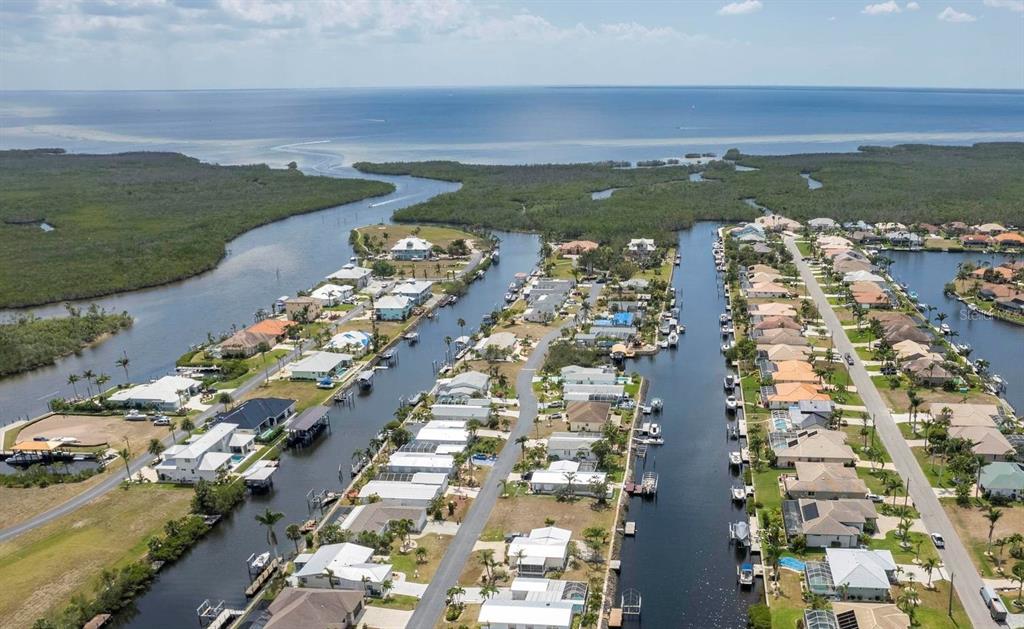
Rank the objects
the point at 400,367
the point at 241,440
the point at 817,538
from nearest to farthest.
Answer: the point at 817,538 → the point at 241,440 → the point at 400,367

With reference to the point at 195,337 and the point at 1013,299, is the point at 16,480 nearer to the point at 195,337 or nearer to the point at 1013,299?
the point at 195,337

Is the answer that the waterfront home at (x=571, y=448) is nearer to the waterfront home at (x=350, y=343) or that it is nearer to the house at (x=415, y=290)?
the waterfront home at (x=350, y=343)

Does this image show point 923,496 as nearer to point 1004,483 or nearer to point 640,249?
point 1004,483

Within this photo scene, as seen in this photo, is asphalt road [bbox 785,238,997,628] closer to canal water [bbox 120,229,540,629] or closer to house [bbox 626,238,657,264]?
canal water [bbox 120,229,540,629]

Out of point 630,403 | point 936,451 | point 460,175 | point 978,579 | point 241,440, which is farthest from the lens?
point 460,175

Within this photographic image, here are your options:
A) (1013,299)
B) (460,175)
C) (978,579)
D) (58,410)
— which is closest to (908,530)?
(978,579)

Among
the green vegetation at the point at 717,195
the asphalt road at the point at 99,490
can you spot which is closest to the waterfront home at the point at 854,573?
the asphalt road at the point at 99,490

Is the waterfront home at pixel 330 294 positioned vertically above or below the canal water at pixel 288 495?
above

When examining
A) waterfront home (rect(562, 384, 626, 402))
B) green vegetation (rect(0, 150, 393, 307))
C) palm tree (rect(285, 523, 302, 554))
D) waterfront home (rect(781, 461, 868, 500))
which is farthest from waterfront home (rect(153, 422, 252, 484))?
green vegetation (rect(0, 150, 393, 307))
